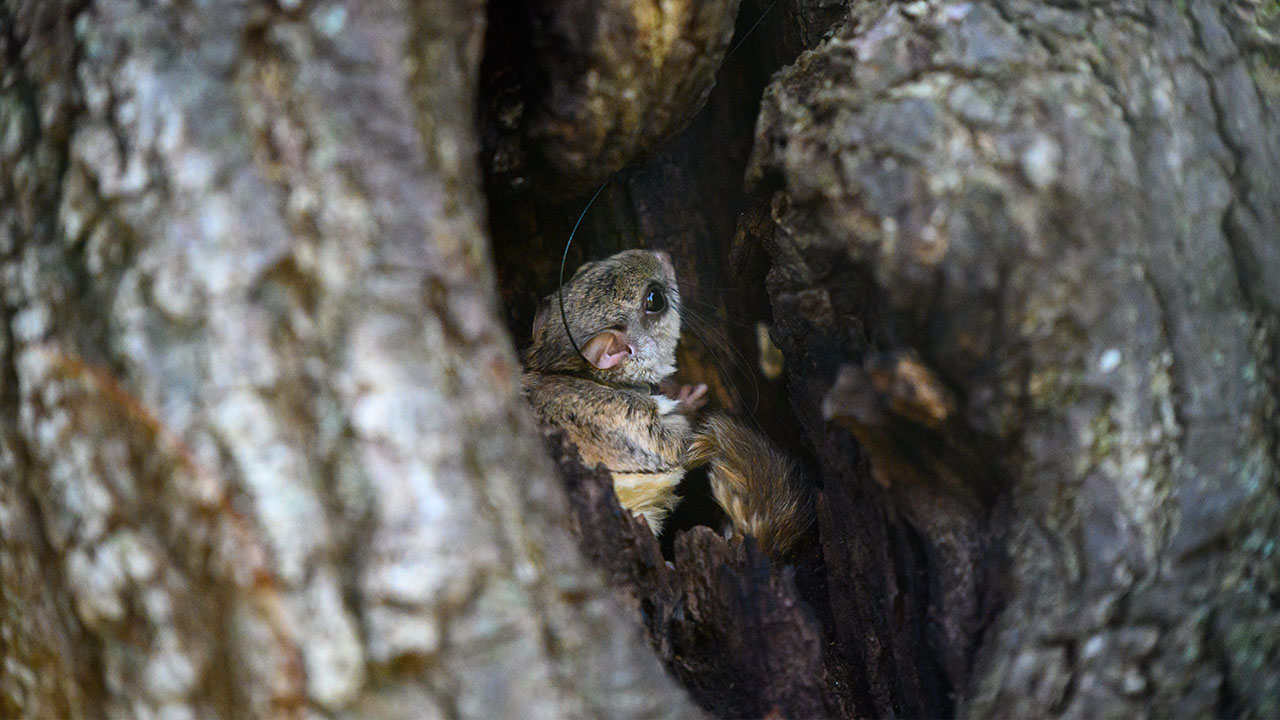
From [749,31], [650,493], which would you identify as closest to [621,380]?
[650,493]

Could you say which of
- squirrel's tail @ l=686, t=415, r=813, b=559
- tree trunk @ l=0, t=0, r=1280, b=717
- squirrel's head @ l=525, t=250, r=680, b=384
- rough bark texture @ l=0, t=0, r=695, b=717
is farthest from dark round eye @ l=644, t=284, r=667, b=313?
rough bark texture @ l=0, t=0, r=695, b=717

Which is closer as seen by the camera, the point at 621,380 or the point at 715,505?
the point at 715,505

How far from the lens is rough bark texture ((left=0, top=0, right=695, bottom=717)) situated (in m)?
1.47

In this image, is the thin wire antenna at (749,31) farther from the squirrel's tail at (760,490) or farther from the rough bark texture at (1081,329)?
the squirrel's tail at (760,490)

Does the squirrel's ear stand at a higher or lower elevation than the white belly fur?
higher

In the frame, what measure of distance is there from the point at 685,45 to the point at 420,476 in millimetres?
1385

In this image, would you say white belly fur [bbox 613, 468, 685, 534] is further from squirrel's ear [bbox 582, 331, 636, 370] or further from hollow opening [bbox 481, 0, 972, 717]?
squirrel's ear [bbox 582, 331, 636, 370]

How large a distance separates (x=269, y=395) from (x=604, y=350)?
245cm

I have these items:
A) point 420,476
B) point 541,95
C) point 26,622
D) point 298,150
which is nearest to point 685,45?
point 541,95

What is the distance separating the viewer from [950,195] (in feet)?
6.02

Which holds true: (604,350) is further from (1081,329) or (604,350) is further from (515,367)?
(1081,329)

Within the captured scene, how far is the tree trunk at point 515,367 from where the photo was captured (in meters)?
1.49

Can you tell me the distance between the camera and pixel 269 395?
1479mm

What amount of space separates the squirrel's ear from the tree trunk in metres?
1.40
